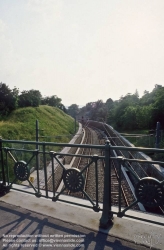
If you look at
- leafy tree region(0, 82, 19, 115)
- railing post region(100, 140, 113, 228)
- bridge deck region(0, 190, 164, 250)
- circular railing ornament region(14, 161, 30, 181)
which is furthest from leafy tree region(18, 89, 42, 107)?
railing post region(100, 140, 113, 228)

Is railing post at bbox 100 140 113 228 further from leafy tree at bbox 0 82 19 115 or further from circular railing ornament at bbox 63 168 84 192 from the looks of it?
leafy tree at bbox 0 82 19 115

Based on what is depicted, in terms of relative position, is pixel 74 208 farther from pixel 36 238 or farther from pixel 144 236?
pixel 144 236

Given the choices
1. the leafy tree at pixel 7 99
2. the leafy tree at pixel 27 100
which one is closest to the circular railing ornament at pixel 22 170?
the leafy tree at pixel 7 99

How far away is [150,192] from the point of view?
7.89 ft

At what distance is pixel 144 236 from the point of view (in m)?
2.41

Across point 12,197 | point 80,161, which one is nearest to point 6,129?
point 80,161

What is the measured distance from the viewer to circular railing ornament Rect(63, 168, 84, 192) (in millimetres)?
2893

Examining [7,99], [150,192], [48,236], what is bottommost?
[48,236]

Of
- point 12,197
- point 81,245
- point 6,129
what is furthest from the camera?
point 6,129

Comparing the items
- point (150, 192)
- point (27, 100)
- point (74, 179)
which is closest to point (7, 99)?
point (27, 100)

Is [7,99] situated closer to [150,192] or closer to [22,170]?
[22,170]

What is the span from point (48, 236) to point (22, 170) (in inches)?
53.1

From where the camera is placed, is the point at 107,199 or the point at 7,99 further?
the point at 7,99

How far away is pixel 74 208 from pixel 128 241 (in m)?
1.08
